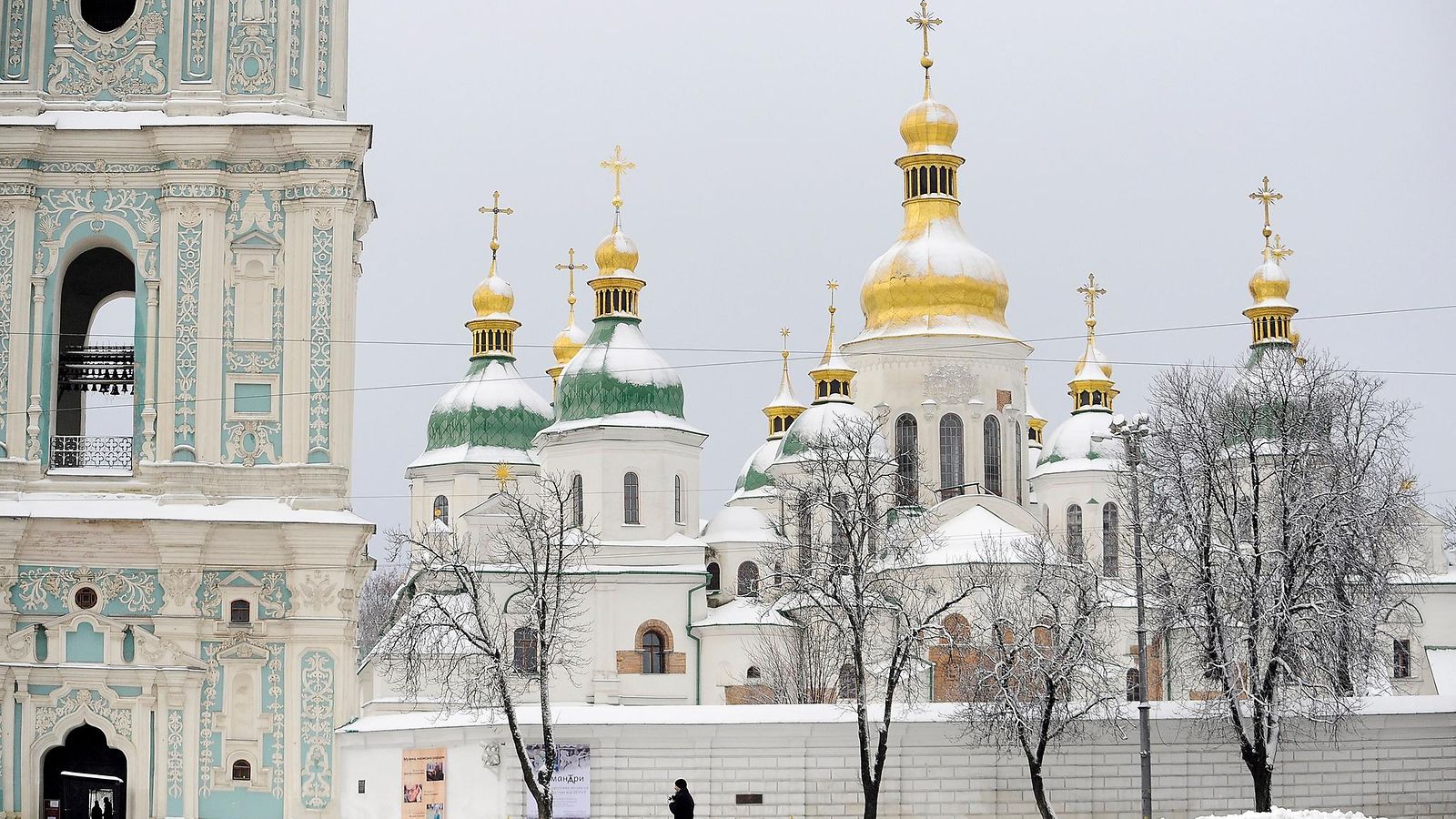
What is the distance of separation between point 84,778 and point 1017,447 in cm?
3456

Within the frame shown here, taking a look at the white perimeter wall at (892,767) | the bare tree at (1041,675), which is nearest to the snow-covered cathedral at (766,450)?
the bare tree at (1041,675)

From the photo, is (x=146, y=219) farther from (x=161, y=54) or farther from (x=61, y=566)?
(x=61, y=566)

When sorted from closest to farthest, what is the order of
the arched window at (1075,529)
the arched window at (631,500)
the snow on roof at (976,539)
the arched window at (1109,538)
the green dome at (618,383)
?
the snow on roof at (976,539) < the arched window at (1075,529) < the arched window at (631,500) < the green dome at (618,383) < the arched window at (1109,538)

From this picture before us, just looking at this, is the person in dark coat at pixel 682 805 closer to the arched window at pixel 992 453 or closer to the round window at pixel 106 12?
the round window at pixel 106 12

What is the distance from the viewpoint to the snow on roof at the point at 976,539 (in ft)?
152

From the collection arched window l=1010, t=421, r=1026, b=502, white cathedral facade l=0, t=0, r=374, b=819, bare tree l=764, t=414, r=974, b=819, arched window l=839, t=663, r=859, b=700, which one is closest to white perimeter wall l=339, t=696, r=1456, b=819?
bare tree l=764, t=414, r=974, b=819

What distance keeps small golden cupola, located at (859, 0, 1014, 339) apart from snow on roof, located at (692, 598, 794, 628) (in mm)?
8147

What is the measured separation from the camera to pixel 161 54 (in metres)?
26.5

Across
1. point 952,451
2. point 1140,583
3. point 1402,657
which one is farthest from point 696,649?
point 1140,583

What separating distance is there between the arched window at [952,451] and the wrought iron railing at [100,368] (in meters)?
30.0

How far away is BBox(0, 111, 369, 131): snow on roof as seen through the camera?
25781mm

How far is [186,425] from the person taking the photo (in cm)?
2578

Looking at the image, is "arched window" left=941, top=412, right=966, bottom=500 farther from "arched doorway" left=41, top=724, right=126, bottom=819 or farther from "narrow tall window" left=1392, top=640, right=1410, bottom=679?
"arched doorway" left=41, top=724, right=126, bottom=819

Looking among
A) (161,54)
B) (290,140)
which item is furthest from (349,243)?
(161,54)
